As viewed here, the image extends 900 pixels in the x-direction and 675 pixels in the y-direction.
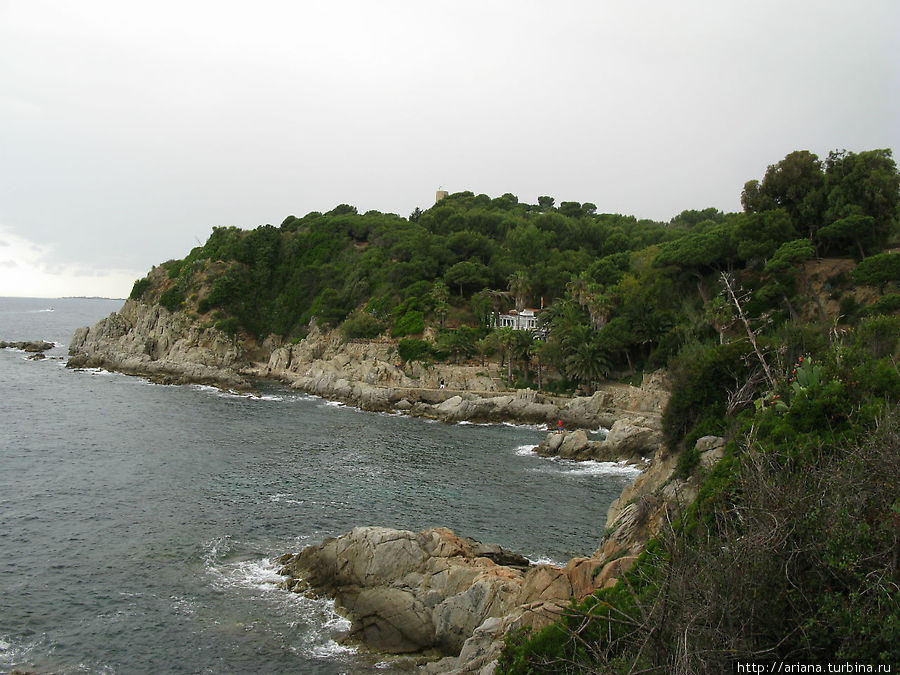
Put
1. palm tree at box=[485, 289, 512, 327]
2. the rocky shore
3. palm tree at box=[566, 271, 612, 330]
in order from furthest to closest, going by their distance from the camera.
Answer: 1. the rocky shore
2. palm tree at box=[485, 289, 512, 327]
3. palm tree at box=[566, 271, 612, 330]

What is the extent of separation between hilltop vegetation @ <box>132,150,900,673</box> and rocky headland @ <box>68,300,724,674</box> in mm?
1363

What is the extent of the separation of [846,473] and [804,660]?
3006mm

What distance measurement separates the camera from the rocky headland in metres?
17.1

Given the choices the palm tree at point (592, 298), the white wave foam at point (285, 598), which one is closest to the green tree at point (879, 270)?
the palm tree at point (592, 298)

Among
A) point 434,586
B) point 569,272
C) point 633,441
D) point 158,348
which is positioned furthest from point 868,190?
point 158,348

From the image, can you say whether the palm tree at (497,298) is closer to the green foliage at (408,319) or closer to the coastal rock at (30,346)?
the green foliage at (408,319)

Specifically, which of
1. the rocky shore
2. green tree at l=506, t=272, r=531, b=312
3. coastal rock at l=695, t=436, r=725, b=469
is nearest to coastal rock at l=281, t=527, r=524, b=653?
coastal rock at l=695, t=436, r=725, b=469

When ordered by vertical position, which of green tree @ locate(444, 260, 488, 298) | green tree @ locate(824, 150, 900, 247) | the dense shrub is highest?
green tree @ locate(824, 150, 900, 247)

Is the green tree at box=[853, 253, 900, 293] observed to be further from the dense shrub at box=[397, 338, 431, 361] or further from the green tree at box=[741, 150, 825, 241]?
the dense shrub at box=[397, 338, 431, 361]

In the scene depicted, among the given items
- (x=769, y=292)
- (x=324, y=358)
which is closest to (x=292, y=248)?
(x=324, y=358)

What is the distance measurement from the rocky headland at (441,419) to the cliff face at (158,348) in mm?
189

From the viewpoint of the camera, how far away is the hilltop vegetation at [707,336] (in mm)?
7941

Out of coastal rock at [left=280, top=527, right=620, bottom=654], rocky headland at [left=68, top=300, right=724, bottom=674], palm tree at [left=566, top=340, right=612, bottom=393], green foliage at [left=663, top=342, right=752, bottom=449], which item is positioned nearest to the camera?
coastal rock at [left=280, top=527, right=620, bottom=654]

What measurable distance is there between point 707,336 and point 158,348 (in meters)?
65.9
